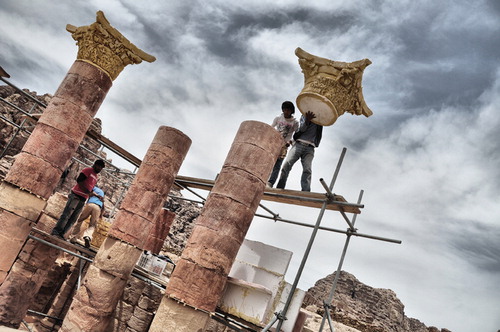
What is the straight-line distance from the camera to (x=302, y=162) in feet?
20.5

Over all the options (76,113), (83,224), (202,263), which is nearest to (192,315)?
(202,263)

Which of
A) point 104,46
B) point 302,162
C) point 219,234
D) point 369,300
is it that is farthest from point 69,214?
point 369,300

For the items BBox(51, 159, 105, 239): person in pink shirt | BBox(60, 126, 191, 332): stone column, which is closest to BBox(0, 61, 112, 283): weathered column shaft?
BBox(51, 159, 105, 239): person in pink shirt

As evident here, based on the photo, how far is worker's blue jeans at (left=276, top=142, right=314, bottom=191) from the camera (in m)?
6.07

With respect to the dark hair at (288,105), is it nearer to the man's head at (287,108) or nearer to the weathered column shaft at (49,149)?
Result: the man's head at (287,108)

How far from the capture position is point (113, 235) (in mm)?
6910

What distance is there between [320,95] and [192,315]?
3947 millimetres

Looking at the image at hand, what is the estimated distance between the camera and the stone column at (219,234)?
13.9ft

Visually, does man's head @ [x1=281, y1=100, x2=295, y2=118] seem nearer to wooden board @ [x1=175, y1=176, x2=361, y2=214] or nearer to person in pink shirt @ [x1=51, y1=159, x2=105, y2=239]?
wooden board @ [x1=175, y1=176, x2=361, y2=214]

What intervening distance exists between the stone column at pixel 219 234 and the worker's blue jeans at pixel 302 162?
4.14 feet

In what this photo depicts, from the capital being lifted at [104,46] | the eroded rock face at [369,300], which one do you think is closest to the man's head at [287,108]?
the capital being lifted at [104,46]

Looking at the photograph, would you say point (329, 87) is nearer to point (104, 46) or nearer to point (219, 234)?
point (219, 234)

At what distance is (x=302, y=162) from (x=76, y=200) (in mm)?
5581

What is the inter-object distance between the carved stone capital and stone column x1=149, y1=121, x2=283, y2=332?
1.07 meters
